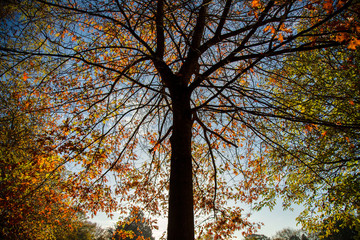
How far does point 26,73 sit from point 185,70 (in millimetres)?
3716

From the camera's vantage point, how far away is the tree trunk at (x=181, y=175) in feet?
8.03

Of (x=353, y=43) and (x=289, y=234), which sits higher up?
(x=353, y=43)

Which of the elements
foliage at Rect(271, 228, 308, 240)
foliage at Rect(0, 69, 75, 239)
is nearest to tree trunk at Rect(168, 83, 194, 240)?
foliage at Rect(0, 69, 75, 239)

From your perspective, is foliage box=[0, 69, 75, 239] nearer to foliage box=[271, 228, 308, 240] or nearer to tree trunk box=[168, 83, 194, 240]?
tree trunk box=[168, 83, 194, 240]

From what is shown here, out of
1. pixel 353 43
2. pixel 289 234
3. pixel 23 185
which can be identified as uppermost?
pixel 353 43

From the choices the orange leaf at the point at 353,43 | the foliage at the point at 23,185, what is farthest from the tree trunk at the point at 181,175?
the foliage at the point at 23,185

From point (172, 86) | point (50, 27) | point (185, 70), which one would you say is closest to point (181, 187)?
point (172, 86)

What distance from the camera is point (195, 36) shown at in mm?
4398

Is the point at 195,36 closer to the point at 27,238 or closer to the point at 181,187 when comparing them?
the point at 181,187

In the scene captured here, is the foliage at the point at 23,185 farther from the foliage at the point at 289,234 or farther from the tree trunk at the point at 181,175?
the foliage at the point at 289,234

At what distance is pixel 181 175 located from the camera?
286 cm

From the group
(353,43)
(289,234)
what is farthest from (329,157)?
(289,234)

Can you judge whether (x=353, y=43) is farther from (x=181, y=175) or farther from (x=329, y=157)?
(x=329, y=157)

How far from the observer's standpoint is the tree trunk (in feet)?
8.03
